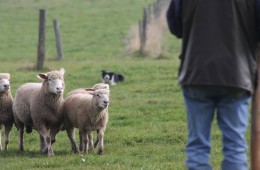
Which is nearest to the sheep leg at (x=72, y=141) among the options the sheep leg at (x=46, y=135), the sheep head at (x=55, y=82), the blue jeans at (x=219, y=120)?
the sheep leg at (x=46, y=135)

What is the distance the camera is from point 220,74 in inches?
215

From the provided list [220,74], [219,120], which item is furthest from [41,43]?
[220,74]

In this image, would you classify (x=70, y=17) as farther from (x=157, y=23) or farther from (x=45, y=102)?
(x=45, y=102)

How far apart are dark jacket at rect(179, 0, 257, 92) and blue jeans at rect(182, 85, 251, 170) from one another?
0.09 meters

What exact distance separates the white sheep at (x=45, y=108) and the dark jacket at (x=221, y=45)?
500 centimetres

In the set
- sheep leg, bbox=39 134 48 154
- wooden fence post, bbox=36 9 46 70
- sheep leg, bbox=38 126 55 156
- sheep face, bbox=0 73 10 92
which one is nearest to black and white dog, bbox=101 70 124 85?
wooden fence post, bbox=36 9 46 70

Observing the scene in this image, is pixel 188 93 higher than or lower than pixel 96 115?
higher

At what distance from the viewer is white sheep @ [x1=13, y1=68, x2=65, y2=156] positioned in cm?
1048

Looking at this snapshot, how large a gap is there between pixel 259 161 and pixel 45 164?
3948 mm

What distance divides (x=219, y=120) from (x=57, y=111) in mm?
5392

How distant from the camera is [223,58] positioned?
5508 millimetres

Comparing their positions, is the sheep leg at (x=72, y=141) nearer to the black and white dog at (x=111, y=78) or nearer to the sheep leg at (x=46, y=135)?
the sheep leg at (x=46, y=135)

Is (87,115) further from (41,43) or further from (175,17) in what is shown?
(41,43)

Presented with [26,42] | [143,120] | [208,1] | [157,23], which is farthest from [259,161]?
[26,42]
